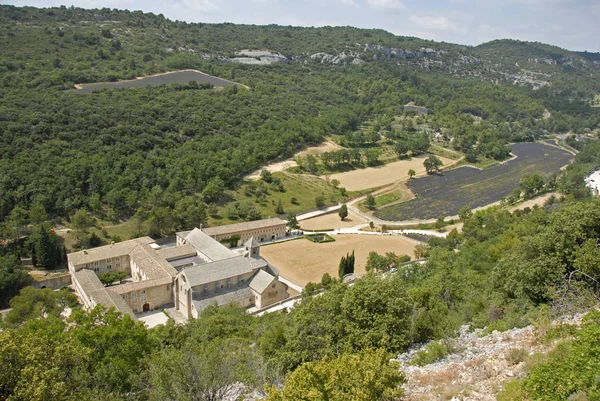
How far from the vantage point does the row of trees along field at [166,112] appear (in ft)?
201

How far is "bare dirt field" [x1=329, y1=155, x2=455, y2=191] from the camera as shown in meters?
87.8

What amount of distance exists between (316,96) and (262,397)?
127272 mm

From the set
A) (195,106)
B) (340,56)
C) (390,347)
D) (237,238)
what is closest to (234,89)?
(195,106)

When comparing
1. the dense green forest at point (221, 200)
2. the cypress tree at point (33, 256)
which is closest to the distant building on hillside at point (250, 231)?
the dense green forest at point (221, 200)

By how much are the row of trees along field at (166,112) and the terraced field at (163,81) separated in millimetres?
2926

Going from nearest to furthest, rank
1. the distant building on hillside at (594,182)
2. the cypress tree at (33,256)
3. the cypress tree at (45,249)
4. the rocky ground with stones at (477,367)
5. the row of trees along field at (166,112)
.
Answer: the rocky ground with stones at (477,367) < the cypress tree at (45,249) < the cypress tree at (33,256) < the row of trees along field at (166,112) < the distant building on hillside at (594,182)

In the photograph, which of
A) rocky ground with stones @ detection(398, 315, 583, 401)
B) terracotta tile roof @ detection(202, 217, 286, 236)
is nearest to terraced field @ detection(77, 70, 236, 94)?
terracotta tile roof @ detection(202, 217, 286, 236)

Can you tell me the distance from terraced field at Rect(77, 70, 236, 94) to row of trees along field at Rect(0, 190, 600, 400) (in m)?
84.0

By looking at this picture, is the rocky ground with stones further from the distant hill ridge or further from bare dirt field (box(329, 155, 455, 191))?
the distant hill ridge

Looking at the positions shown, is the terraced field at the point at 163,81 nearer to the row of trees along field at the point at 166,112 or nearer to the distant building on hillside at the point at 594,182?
the row of trees along field at the point at 166,112

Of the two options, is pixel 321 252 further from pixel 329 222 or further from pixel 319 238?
pixel 329 222

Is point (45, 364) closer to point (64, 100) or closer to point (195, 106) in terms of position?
point (64, 100)

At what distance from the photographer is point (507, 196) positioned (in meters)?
84.4

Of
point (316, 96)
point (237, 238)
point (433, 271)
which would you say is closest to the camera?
point (433, 271)
